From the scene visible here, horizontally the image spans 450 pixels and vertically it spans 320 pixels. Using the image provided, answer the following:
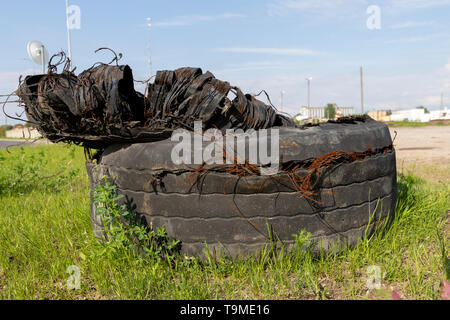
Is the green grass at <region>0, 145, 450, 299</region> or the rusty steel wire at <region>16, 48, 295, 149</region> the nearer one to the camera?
the green grass at <region>0, 145, 450, 299</region>

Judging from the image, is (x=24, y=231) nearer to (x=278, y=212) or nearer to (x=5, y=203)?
(x=5, y=203)

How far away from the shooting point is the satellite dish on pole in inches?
291

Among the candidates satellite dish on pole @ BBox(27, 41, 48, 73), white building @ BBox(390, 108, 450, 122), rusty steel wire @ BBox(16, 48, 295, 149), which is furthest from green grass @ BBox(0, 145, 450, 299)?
white building @ BBox(390, 108, 450, 122)

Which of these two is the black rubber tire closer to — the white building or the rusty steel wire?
the rusty steel wire

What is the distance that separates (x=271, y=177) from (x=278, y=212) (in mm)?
240

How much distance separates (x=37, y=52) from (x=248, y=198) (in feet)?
24.3

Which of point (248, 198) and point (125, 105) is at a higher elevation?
point (125, 105)

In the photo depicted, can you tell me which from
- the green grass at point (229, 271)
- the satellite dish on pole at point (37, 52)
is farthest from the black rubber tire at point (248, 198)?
the satellite dish on pole at point (37, 52)

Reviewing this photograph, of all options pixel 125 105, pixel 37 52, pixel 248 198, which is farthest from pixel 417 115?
pixel 125 105

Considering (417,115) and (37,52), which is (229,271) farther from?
(417,115)

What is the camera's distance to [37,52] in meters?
7.53

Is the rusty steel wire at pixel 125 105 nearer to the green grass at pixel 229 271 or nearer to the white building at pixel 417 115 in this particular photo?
the green grass at pixel 229 271

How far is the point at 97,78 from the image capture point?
2371mm

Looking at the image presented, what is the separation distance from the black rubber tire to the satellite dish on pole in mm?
6407
